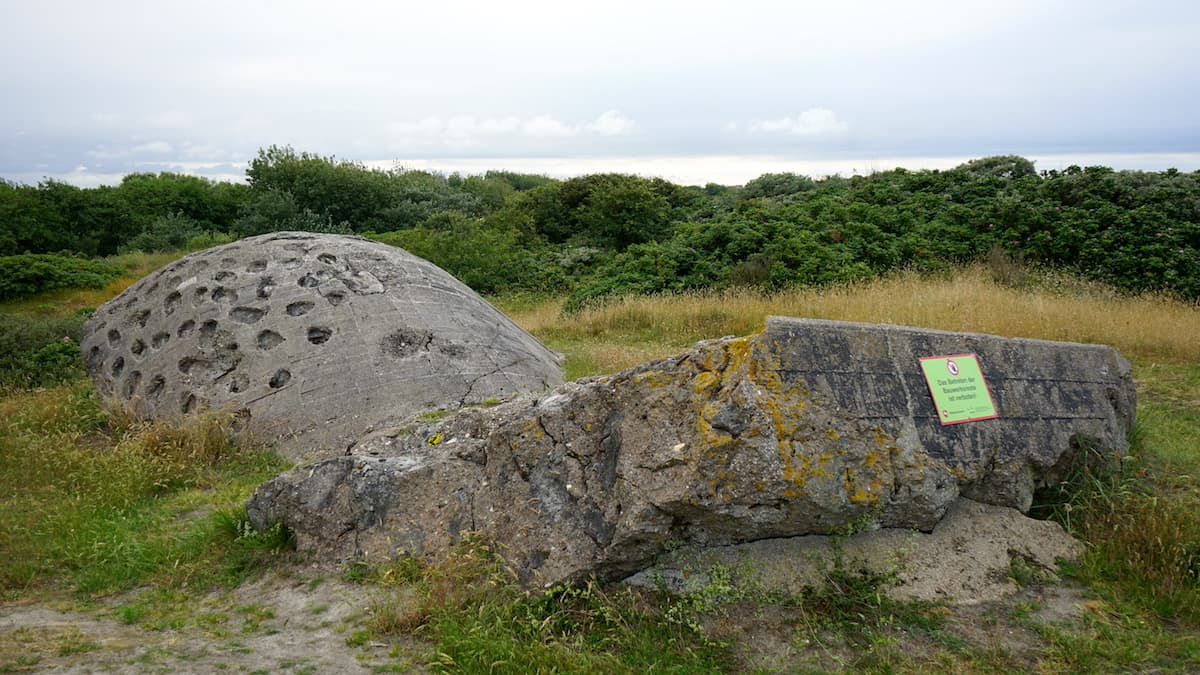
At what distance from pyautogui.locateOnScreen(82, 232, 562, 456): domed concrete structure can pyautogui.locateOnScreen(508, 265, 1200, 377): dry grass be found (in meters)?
2.00

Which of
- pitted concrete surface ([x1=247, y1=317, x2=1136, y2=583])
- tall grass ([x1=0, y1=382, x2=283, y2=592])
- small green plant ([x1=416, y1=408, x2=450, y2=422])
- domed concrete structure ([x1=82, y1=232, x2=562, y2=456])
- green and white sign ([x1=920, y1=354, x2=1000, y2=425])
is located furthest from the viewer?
domed concrete structure ([x1=82, y1=232, x2=562, y2=456])

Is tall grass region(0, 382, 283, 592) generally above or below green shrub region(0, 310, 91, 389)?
below

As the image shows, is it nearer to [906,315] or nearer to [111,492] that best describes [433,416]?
[111,492]

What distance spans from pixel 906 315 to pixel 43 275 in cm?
1745

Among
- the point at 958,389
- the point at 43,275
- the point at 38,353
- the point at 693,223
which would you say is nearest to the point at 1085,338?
the point at 958,389

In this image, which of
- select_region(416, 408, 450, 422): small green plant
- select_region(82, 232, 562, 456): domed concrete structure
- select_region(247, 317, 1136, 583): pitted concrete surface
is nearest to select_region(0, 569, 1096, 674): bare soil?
select_region(247, 317, 1136, 583): pitted concrete surface

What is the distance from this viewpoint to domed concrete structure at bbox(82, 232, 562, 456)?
7461mm

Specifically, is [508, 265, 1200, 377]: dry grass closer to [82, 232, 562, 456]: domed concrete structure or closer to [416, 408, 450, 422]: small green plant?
[82, 232, 562, 456]: domed concrete structure

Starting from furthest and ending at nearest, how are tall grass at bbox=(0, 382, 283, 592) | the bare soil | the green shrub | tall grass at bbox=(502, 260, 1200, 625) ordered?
the green shrub
tall grass at bbox=(0, 382, 283, 592)
tall grass at bbox=(502, 260, 1200, 625)
the bare soil

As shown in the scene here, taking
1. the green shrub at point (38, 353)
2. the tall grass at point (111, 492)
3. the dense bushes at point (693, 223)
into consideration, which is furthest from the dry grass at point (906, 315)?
the green shrub at point (38, 353)

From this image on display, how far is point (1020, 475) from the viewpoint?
4664 mm

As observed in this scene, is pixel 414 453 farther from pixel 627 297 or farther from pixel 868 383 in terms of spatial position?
pixel 627 297

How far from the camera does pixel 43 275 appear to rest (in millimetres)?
17328

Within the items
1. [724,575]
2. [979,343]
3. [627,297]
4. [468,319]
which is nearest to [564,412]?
[724,575]
